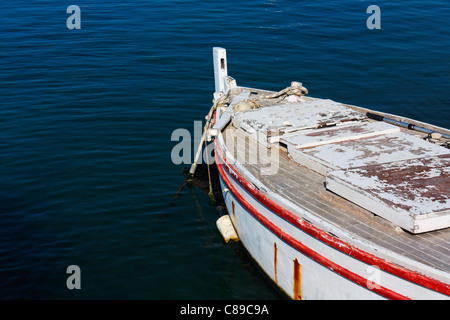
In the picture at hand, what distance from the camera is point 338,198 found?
8.63 metres

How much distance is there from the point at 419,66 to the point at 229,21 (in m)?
11.3

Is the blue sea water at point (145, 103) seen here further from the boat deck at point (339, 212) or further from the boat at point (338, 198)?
the boat deck at point (339, 212)

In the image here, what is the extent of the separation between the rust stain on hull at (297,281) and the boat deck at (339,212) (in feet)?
3.63

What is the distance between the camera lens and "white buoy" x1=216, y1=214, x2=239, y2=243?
1160 centimetres

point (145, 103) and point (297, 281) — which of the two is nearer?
point (297, 281)

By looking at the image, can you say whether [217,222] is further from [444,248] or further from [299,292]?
[444,248]

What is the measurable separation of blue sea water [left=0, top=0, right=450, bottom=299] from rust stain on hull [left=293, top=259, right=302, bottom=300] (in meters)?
0.89

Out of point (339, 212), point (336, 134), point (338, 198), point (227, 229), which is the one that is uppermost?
point (336, 134)

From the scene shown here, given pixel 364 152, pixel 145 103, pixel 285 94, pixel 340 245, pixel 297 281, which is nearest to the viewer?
pixel 340 245

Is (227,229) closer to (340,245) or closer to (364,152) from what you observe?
(364,152)

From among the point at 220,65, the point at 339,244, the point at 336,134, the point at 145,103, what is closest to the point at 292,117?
the point at 336,134

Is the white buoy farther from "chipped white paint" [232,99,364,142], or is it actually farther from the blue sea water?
"chipped white paint" [232,99,364,142]

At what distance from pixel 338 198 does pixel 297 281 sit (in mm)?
1709
